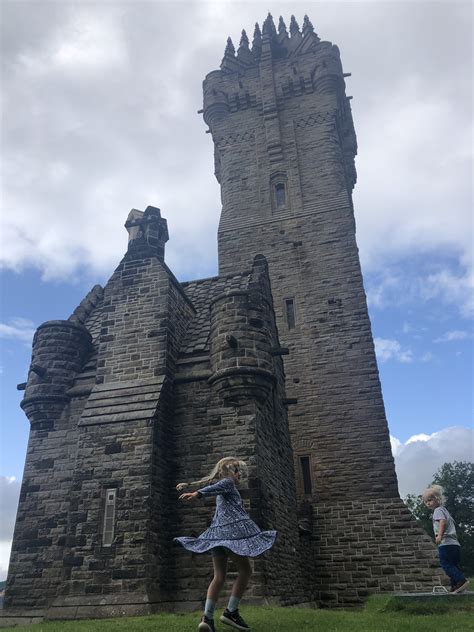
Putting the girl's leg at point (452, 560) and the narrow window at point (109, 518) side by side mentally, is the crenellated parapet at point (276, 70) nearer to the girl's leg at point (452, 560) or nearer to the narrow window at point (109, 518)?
the narrow window at point (109, 518)

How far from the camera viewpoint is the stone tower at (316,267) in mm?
16531

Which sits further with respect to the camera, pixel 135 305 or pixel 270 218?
pixel 270 218

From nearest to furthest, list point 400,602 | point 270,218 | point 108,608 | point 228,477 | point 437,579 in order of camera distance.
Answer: point 228,477, point 400,602, point 108,608, point 437,579, point 270,218

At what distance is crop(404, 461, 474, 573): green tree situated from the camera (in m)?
44.1

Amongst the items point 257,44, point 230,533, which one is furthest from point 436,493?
point 257,44

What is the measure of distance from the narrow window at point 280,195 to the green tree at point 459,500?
30.5 m

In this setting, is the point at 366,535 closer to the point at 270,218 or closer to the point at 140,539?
the point at 140,539

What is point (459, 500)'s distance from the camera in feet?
156

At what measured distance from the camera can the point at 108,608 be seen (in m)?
9.29

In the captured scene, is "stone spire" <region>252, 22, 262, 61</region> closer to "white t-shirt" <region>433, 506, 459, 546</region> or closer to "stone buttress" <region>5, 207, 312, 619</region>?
"stone buttress" <region>5, 207, 312, 619</region>

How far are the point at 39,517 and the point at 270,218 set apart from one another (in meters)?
15.5

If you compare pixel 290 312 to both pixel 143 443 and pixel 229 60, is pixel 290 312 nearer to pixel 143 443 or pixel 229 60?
pixel 143 443

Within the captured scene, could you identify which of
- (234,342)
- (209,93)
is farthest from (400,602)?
(209,93)

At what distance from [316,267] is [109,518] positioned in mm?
13626
